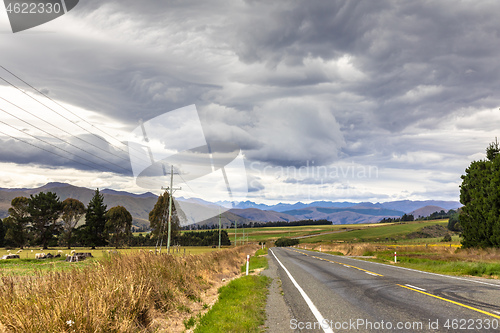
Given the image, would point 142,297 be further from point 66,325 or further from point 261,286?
point 261,286

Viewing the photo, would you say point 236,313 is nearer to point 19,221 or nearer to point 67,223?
point 67,223

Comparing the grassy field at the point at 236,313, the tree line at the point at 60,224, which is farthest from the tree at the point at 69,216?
the grassy field at the point at 236,313

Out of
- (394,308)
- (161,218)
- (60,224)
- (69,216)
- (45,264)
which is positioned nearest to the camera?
(394,308)

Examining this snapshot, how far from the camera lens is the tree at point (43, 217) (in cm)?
9056

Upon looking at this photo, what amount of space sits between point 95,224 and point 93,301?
318ft

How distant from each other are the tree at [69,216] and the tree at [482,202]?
3637 inches

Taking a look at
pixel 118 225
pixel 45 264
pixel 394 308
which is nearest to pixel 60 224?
pixel 118 225

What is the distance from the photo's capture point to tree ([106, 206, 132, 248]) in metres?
93.4

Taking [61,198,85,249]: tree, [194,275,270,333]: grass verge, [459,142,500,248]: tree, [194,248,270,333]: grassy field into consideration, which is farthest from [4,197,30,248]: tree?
[459,142,500,248]: tree

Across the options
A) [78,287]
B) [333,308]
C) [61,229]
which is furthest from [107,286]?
[61,229]

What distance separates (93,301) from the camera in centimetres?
659

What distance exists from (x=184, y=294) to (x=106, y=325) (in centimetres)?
633

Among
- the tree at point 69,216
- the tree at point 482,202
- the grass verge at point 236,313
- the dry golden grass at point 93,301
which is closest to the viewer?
the dry golden grass at point 93,301

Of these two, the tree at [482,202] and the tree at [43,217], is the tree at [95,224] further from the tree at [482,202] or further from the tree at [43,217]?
the tree at [482,202]
